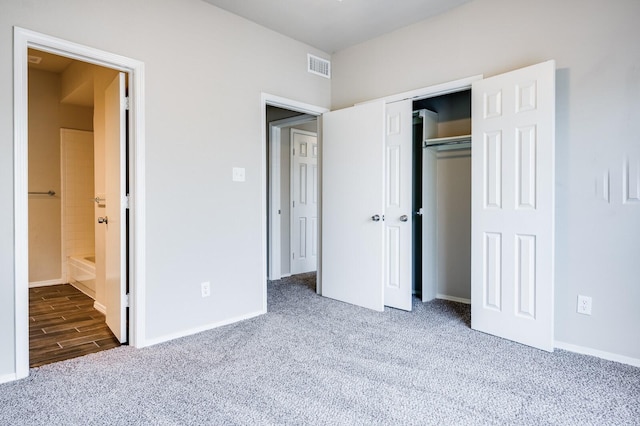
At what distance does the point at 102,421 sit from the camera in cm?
178

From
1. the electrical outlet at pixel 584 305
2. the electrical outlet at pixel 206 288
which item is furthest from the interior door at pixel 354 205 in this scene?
the electrical outlet at pixel 584 305

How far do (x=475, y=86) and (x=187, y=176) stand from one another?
2383 millimetres

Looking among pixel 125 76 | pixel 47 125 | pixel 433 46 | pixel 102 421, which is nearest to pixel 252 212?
pixel 125 76

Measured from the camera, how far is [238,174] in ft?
10.8

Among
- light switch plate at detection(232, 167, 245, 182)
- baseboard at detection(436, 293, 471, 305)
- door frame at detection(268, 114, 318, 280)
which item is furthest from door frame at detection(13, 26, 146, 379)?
baseboard at detection(436, 293, 471, 305)

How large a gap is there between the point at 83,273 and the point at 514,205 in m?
4.69

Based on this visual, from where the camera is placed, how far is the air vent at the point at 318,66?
397 cm

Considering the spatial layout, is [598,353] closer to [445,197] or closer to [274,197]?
[445,197]

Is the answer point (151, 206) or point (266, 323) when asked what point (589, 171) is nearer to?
point (266, 323)

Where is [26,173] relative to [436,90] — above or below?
below

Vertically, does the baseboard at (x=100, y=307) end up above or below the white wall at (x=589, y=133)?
below

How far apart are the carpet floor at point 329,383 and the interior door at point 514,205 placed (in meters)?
0.22

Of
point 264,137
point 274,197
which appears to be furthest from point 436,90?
point 274,197

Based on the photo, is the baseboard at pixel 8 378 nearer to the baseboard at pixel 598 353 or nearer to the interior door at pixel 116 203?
the interior door at pixel 116 203
